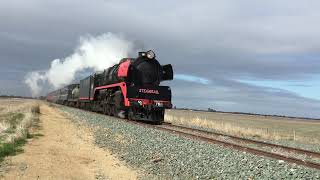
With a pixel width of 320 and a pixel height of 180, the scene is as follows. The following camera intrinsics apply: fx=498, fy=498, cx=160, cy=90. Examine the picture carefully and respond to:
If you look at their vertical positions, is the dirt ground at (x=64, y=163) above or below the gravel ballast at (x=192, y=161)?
below

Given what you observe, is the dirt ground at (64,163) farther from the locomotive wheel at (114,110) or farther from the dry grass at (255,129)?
the locomotive wheel at (114,110)

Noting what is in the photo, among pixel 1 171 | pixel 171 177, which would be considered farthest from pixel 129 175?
pixel 1 171

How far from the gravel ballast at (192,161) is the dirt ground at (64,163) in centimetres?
52

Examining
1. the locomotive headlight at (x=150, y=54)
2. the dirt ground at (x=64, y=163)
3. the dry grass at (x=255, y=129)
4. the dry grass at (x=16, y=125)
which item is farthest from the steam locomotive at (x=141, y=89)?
the dirt ground at (x=64, y=163)

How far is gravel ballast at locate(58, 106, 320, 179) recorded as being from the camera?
1089cm

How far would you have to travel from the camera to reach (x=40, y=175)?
38.0 ft

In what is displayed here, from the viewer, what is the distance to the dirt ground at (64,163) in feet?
38.6

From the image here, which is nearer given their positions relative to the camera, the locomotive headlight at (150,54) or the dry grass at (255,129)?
the dry grass at (255,129)

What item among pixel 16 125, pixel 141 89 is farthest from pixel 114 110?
pixel 16 125

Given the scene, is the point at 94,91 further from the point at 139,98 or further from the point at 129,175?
the point at 129,175

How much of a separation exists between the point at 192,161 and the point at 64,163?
350 centimetres

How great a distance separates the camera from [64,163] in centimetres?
1349

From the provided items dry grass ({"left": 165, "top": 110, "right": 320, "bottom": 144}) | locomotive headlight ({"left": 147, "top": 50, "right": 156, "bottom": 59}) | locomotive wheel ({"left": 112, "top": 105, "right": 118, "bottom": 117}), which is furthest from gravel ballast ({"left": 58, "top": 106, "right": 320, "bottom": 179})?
locomotive wheel ({"left": 112, "top": 105, "right": 118, "bottom": 117})

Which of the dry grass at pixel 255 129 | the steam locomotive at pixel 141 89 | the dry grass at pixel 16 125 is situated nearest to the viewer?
the dry grass at pixel 16 125
